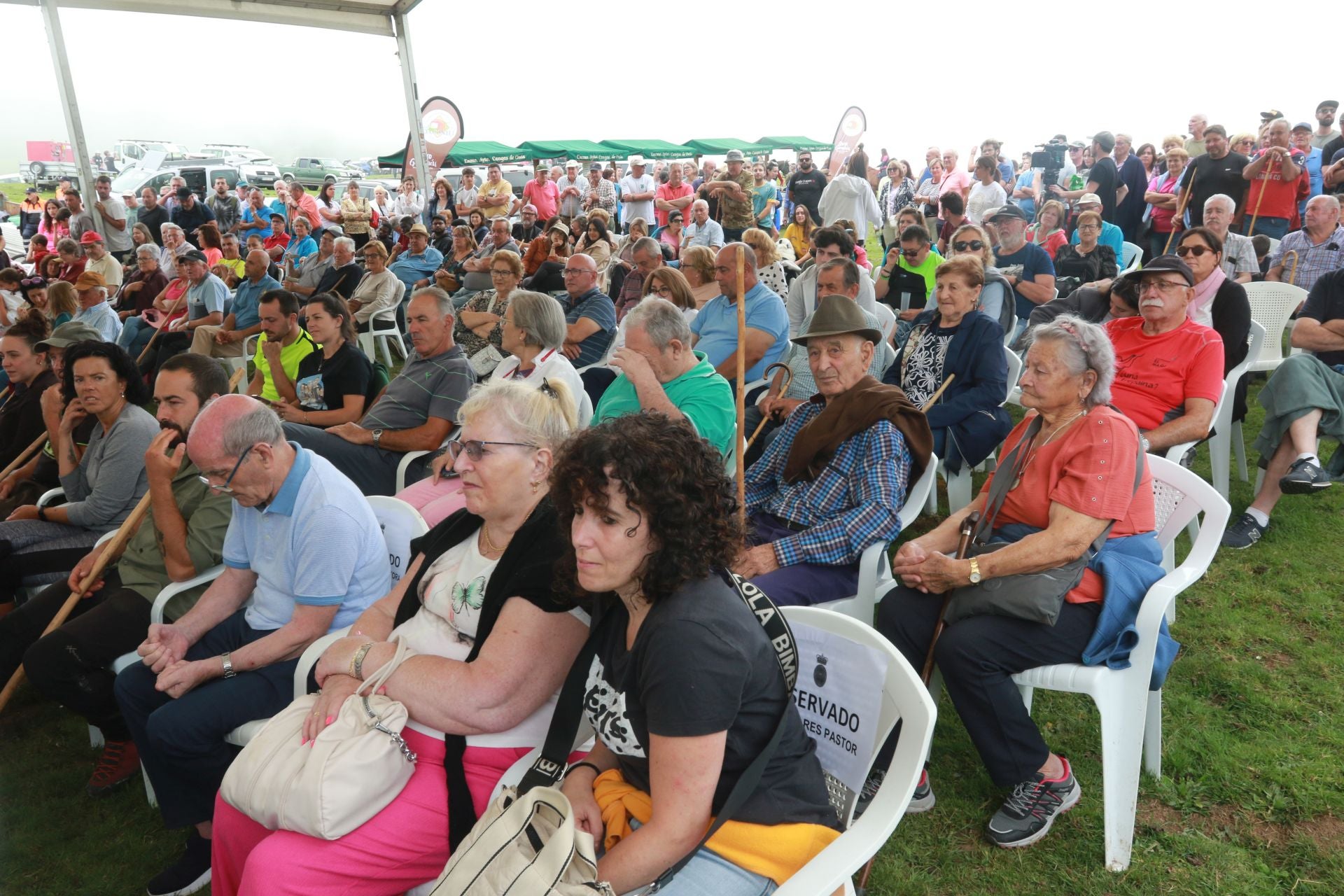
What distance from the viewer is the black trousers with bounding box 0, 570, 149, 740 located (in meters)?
2.54

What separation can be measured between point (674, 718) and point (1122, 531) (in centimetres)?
157

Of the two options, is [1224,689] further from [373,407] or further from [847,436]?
[373,407]

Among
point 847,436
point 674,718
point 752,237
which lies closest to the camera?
point 674,718

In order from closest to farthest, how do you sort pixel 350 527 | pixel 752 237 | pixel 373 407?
1. pixel 350 527
2. pixel 373 407
3. pixel 752 237

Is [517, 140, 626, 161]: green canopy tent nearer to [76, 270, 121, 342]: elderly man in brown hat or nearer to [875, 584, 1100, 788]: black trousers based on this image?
[76, 270, 121, 342]: elderly man in brown hat

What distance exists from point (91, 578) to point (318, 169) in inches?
1026

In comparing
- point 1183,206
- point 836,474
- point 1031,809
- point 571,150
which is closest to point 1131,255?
point 1183,206

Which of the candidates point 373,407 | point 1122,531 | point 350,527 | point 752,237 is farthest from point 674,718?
point 752,237

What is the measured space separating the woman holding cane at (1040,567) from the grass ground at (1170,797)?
12 centimetres

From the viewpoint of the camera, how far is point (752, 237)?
5.71m

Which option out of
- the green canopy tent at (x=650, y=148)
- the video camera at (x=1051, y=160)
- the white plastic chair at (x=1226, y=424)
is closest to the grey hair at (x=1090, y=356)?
the white plastic chair at (x=1226, y=424)

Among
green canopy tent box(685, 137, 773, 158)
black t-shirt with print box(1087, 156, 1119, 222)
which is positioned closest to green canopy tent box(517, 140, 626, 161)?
green canopy tent box(685, 137, 773, 158)

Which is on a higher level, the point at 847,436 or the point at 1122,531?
the point at 847,436

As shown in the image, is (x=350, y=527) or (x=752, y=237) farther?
(x=752, y=237)
